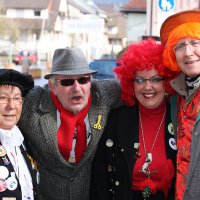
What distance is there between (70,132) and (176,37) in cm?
113

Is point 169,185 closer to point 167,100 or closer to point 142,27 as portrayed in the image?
point 167,100

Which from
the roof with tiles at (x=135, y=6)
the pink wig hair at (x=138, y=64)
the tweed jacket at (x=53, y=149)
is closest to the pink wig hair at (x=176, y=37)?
the pink wig hair at (x=138, y=64)

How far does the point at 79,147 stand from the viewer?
364 cm

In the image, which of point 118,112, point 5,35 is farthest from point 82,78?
Result: point 5,35

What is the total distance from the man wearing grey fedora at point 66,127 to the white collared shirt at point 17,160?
0.50 metres

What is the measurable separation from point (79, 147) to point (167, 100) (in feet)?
2.64

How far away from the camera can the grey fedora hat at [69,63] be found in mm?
3607

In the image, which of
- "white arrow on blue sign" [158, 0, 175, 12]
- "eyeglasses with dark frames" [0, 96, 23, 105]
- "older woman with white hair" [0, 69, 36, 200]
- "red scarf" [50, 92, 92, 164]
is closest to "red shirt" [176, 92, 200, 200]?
"red scarf" [50, 92, 92, 164]

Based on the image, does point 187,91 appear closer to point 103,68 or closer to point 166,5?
point 166,5

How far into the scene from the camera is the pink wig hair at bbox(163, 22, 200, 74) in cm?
312

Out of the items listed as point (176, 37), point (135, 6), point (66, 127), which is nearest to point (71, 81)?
point (66, 127)

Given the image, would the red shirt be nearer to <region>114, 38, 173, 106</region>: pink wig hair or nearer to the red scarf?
<region>114, 38, 173, 106</region>: pink wig hair

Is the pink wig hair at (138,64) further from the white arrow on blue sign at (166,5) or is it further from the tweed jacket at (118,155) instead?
the white arrow on blue sign at (166,5)

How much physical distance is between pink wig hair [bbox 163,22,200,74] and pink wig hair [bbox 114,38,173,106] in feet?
0.38
